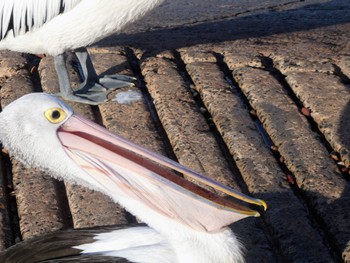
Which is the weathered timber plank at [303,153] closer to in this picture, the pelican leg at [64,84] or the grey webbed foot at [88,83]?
the grey webbed foot at [88,83]

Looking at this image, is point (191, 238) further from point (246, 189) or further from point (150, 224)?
point (246, 189)

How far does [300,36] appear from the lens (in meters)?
6.52

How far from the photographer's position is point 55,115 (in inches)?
143

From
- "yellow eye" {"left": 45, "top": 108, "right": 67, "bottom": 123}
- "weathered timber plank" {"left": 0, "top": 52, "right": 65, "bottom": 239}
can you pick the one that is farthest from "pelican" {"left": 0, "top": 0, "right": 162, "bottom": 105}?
"yellow eye" {"left": 45, "top": 108, "right": 67, "bottom": 123}

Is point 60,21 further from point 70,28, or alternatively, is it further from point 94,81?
point 94,81

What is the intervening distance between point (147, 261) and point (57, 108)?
2.28 feet

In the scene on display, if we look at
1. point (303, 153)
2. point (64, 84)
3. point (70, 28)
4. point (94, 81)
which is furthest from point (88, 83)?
point (303, 153)

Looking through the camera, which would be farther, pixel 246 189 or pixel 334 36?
pixel 334 36

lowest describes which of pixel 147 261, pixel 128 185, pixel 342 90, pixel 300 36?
pixel 147 261

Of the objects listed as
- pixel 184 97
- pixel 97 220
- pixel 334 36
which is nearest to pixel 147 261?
pixel 97 220

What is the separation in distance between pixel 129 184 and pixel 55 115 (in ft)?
1.30

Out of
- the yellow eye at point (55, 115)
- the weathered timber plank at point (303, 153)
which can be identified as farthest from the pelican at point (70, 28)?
the yellow eye at point (55, 115)

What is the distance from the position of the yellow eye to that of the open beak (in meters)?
0.03

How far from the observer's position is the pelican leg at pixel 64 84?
5.64 meters
